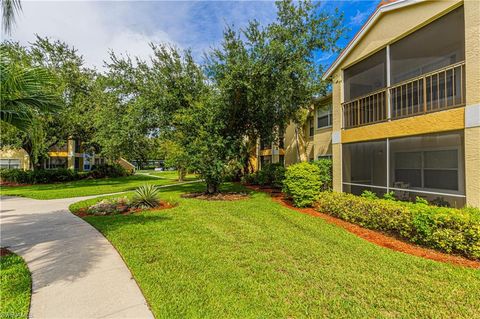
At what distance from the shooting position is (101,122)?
1805cm

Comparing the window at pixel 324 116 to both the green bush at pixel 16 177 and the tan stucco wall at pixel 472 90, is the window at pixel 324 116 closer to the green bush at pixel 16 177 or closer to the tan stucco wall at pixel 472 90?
the tan stucco wall at pixel 472 90

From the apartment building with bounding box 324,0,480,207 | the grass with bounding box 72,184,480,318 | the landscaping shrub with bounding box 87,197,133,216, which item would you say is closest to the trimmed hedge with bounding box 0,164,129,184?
the landscaping shrub with bounding box 87,197,133,216

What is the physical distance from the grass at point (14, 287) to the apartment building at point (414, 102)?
9.40 m

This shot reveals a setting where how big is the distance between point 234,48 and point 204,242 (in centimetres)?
966

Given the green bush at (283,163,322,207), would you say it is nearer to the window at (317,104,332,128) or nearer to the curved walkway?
the window at (317,104,332,128)

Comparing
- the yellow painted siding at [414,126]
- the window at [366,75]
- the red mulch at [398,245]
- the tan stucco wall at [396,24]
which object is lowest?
the red mulch at [398,245]

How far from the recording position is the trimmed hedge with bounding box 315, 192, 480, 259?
5.24m

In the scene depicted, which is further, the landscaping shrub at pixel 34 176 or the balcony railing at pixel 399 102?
the landscaping shrub at pixel 34 176

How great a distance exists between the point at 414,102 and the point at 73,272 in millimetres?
12293

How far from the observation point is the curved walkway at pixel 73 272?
3453mm

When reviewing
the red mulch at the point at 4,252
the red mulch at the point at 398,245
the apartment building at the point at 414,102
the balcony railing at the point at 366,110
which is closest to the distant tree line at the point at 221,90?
the apartment building at the point at 414,102

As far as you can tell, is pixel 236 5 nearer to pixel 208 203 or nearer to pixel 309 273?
pixel 208 203

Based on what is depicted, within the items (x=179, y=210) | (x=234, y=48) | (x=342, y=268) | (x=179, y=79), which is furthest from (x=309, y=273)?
(x=179, y=79)

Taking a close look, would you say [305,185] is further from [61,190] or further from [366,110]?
[61,190]
